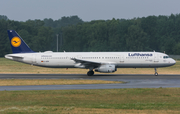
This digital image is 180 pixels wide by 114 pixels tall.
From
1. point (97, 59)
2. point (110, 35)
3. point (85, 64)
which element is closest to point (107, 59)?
point (97, 59)

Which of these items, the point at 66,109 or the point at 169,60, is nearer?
the point at 66,109

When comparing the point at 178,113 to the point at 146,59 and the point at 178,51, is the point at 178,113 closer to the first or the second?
the point at 146,59

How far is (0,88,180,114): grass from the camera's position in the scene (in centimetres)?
1789

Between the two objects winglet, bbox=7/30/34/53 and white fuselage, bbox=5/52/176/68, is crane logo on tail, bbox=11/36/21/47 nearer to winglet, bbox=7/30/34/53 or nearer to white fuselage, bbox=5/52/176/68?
winglet, bbox=7/30/34/53

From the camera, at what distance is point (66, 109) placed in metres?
18.1

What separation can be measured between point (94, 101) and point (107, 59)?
24.9 m

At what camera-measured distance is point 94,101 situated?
846 inches

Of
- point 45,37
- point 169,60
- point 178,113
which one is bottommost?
point 178,113

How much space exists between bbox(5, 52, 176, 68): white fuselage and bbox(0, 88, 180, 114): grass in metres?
19.0

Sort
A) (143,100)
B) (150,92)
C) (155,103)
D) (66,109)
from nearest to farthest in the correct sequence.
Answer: (66,109) < (155,103) < (143,100) < (150,92)

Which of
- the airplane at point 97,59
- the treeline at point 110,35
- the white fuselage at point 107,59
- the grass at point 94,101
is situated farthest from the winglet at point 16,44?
the treeline at point 110,35

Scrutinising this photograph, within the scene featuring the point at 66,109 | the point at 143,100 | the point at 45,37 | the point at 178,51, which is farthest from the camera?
the point at 45,37

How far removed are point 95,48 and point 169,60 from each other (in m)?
90.1

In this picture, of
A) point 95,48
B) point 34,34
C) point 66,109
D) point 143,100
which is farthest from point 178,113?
point 34,34
